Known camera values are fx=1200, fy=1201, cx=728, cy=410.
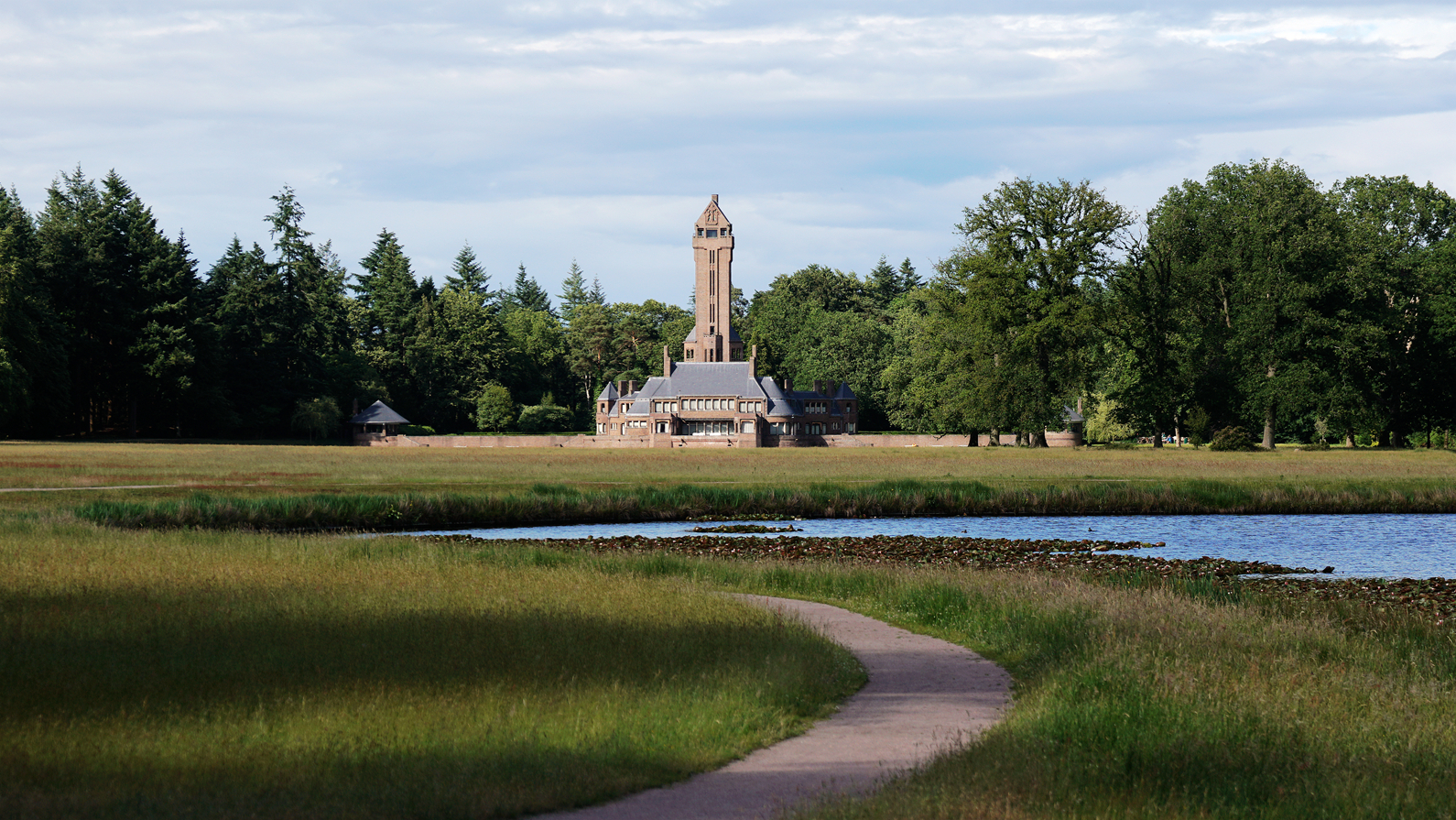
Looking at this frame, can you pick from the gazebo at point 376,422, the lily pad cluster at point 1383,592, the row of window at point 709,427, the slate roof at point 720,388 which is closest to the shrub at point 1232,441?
the lily pad cluster at point 1383,592

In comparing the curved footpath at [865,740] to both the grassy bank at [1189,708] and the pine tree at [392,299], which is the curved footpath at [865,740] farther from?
the pine tree at [392,299]

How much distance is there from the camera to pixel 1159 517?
40812 millimetres

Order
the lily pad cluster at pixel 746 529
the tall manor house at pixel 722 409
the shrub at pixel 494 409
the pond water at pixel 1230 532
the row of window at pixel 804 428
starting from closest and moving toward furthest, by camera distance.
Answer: the pond water at pixel 1230 532, the lily pad cluster at pixel 746 529, the tall manor house at pixel 722 409, the shrub at pixel 494 409, the row of window at pixel 804 428

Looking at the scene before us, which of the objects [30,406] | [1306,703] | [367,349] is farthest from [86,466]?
[367,349]

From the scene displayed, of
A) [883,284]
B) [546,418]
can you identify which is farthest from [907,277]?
[546,418]

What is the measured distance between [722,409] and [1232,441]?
6237 cm

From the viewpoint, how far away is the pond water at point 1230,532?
28344mm

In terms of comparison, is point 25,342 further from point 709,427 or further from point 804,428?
point 804,428

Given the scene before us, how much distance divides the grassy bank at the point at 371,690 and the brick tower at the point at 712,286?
126 metres

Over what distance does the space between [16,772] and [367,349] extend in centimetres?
12944

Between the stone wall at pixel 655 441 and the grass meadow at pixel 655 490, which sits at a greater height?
the stone wall at pixel 655 441

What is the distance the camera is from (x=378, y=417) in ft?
383

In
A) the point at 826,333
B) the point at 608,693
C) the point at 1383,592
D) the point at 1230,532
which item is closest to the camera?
the point at 608,693

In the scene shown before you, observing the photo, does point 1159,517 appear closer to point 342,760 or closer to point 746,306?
point 342,760
